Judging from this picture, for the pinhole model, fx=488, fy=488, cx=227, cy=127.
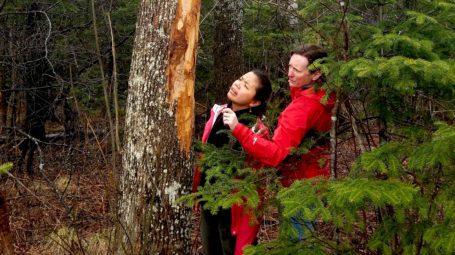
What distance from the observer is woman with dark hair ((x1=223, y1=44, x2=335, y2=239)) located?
9.64 ft

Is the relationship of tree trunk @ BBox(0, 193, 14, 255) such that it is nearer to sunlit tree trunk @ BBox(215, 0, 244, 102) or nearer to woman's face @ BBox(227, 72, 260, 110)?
woman's face @ BBox(227, 72, 260, 110)

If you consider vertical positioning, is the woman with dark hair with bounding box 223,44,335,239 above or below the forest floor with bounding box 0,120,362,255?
above

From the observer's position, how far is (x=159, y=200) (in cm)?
354

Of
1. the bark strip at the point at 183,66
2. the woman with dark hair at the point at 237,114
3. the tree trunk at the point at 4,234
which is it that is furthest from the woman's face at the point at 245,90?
the tree trunk at the point at 4,234

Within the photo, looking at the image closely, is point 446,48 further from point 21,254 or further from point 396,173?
point 21,254

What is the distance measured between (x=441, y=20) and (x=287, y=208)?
1.54 meters

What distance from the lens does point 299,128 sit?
2.96 metres

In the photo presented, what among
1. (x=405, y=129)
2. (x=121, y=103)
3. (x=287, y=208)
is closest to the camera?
(x=287, y=208)

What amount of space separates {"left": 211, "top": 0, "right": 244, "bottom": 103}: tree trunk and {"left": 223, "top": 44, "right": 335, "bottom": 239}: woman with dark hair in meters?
4.42

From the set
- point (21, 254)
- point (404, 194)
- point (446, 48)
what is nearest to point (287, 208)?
point (404, 194)

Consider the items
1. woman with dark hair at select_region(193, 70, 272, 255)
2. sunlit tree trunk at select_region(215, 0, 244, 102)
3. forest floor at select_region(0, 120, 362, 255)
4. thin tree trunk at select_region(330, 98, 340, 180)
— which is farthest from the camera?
sunlit tree trunk at select_region(215, 0, 244, 102)

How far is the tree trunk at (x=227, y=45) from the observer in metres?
7.46

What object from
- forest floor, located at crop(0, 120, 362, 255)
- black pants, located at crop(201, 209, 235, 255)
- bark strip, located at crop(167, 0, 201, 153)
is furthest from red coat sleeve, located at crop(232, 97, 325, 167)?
forest floor, located at crop(0, 120, 362, 255)

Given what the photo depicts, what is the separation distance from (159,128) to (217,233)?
92cm
